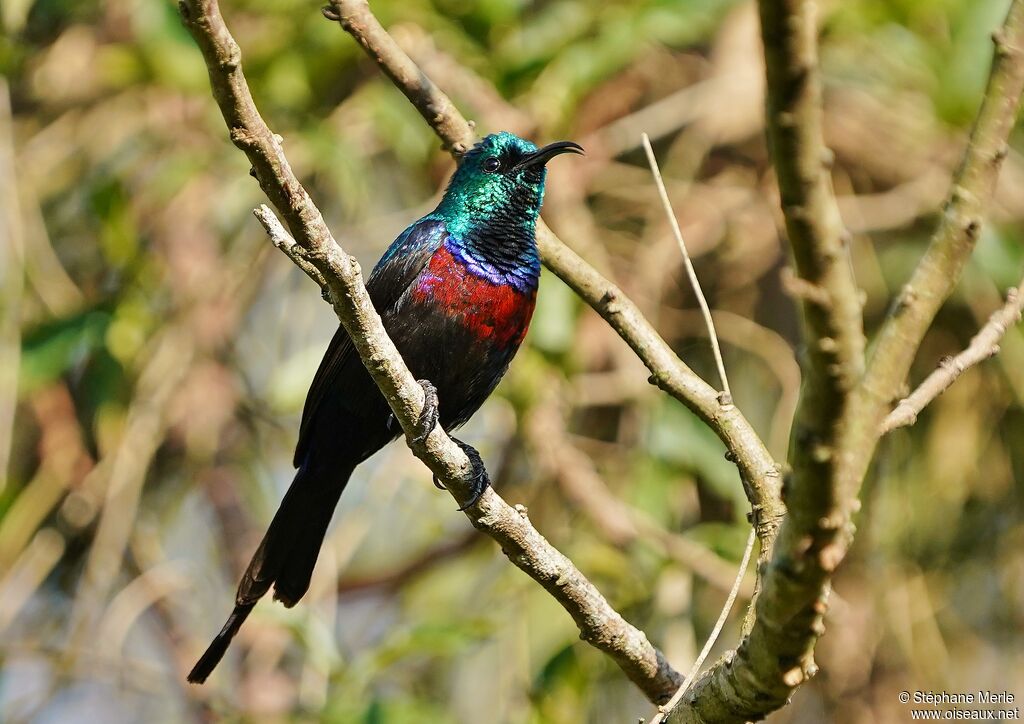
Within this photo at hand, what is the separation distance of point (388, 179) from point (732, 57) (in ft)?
4.90

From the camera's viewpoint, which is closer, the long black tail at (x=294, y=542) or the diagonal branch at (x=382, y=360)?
the diagonal branch at (x=382, y=360)

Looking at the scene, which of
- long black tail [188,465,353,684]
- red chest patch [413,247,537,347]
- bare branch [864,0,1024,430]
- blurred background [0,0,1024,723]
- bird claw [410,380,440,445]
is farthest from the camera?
blurred background [0,0,1024,723]

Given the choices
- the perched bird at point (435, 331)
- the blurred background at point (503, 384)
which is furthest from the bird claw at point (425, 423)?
the blurred background at point (503, 384)

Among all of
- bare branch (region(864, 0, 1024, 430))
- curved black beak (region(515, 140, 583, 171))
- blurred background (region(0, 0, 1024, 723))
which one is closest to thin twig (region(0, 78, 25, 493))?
blurred background (region(0, 0, 1024, 723))

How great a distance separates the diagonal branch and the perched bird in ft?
2.36

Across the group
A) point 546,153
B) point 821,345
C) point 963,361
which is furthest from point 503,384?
point 821,345

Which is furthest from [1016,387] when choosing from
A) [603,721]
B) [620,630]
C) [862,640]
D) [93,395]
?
[93,395]

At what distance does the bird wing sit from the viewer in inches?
123

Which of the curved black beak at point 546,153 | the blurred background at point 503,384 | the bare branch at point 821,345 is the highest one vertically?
the bare branch at point 821,345

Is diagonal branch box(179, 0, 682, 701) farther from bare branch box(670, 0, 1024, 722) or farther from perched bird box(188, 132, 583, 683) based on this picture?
perched bird box(188, 132, 583, 683)

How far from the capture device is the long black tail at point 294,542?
9.78 ft

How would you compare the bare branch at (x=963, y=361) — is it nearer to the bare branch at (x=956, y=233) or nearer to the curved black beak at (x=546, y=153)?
the bare branch at (x=956, y=233)

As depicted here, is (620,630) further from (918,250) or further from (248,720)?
(918,250)

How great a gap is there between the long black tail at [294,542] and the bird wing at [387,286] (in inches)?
3.9
